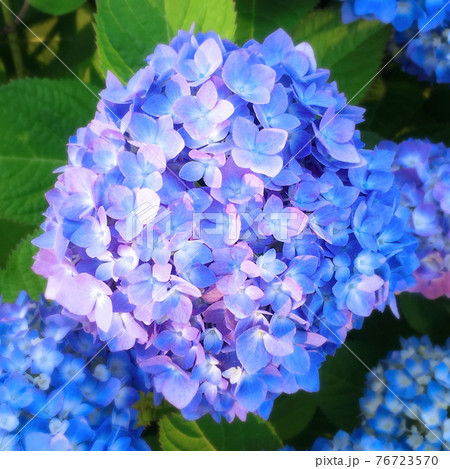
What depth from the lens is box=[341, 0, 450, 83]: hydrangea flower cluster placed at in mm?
1195

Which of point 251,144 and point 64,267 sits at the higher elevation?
point 251,144

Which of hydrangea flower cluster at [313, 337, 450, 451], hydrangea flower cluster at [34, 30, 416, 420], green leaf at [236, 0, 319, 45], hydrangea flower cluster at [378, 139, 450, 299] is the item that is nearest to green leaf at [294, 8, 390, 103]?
green leaf at [236, 0, 319, 45]

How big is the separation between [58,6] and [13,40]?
7.4 inches

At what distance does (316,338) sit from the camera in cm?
88

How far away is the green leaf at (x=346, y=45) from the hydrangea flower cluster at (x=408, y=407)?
561 mm

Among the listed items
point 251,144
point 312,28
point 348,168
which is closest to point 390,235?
point 348,168

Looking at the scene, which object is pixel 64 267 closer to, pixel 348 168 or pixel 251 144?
pixel 251 144

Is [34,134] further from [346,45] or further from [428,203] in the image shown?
[428,203]

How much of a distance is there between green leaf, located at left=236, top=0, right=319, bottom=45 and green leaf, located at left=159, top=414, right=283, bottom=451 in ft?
2.73

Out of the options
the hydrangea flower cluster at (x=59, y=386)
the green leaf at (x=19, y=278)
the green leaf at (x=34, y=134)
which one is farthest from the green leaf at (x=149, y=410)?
the green leaf at (x=34, y=134)

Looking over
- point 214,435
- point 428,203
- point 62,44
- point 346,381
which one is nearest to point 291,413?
point 346,381

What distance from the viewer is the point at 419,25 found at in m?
1.23
